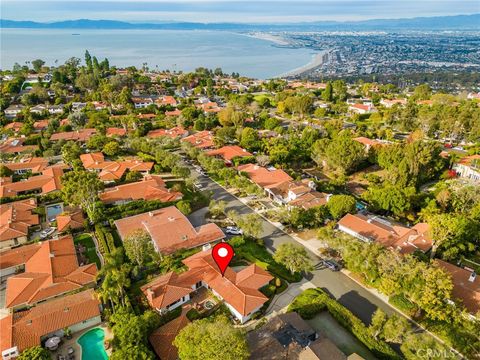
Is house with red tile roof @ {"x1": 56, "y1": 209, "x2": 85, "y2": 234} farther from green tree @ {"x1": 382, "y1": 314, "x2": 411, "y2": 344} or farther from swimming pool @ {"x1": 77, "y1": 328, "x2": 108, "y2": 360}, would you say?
green tree @ {"x1": 382, "y1": 314, "x2": 411, "y2": 344}

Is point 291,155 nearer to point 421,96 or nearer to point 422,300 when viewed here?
point 422,300

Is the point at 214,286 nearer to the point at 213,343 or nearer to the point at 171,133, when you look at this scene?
the point at 213,343

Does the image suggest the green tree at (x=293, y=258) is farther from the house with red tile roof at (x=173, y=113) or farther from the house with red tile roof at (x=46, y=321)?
the house with red tile roof at (x=173, y=113)

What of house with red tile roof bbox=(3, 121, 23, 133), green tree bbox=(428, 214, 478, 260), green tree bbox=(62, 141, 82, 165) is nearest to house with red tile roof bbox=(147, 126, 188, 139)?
green tree bbox=(62, 141, 82, 165)

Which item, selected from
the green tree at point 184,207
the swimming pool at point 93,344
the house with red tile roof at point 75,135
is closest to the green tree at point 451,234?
the green tree at point 184,207

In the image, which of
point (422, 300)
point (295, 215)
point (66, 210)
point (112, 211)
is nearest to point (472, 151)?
point (295, 215)

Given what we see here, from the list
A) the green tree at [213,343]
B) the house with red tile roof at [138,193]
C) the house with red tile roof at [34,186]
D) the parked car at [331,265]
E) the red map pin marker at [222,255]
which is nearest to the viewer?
the green tree at [213,343]
